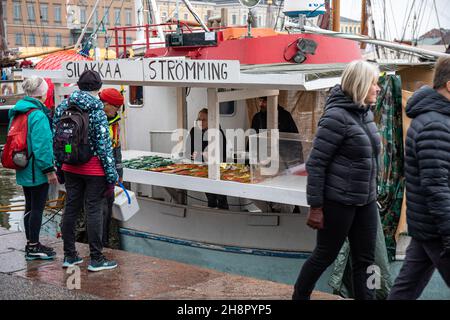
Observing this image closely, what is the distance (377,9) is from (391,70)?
56.4ft

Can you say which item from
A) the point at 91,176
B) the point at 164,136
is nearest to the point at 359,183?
the point at 91,176

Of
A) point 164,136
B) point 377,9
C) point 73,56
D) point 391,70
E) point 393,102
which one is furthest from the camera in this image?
point 377,9

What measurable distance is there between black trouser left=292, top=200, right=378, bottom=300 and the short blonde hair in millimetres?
712

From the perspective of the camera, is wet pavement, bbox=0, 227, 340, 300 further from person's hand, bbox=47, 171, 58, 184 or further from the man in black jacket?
the man in black jacket

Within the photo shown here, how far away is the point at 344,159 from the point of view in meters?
4.49

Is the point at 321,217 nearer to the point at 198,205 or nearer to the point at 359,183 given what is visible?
the point at 359,183

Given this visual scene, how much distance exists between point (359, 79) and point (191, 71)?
9.43 ft

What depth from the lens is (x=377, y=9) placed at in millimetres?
24938

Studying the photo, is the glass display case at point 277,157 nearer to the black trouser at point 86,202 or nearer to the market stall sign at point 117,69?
the market stall sign at point 117,69

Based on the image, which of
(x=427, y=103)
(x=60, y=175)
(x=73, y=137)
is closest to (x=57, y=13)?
(x=60, y=175)

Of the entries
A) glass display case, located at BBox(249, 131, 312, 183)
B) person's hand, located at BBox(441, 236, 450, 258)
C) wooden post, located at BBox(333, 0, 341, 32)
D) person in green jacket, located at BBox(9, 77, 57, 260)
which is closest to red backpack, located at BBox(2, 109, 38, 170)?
person in green jacket, located at BBox(9, 77, 57, 260)

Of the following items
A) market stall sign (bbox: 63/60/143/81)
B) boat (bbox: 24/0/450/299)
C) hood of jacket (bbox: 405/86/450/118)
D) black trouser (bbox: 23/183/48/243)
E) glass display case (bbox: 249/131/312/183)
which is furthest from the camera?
market stall sign (bbox: 63/60/143/81)

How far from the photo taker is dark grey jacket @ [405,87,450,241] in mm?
4059

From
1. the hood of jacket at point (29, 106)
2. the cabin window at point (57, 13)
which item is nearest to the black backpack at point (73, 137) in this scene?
the hood of jacket at point (29, 106)
